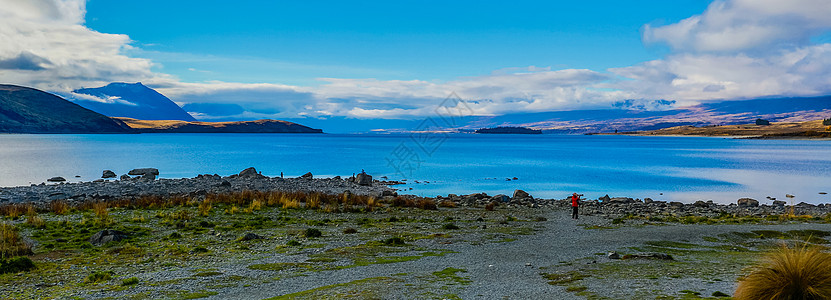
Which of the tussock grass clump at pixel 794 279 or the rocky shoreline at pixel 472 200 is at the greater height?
the tussock grass clump at pixel 794 279

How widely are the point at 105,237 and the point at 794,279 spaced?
20.9 metres

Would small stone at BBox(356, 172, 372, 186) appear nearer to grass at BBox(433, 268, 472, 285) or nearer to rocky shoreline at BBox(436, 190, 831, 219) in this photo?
rocky shoreline at BBox(436, 190, 831, 219)

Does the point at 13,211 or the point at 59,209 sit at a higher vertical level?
the point at 13,211

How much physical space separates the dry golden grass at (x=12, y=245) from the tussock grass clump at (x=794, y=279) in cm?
1967

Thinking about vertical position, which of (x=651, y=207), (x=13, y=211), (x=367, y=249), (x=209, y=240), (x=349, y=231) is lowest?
(x=651, y=207)

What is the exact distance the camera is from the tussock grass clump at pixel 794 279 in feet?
27.2

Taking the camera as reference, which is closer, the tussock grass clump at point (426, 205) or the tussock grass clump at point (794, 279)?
the tussock grass clump at point (794, 279)

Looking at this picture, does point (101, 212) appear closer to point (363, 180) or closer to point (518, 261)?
point (518, 261)

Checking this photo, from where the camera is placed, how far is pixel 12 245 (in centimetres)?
1761

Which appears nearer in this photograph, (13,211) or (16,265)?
(16,265)

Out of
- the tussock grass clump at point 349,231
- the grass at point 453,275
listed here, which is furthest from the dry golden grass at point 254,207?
the grass at point 453,275

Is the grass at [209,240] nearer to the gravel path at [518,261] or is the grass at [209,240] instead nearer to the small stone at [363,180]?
the gravel path at [518,261]

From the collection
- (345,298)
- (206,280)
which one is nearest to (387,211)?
(206,280)

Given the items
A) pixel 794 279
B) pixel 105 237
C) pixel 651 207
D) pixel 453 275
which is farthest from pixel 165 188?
pixel 794 279
